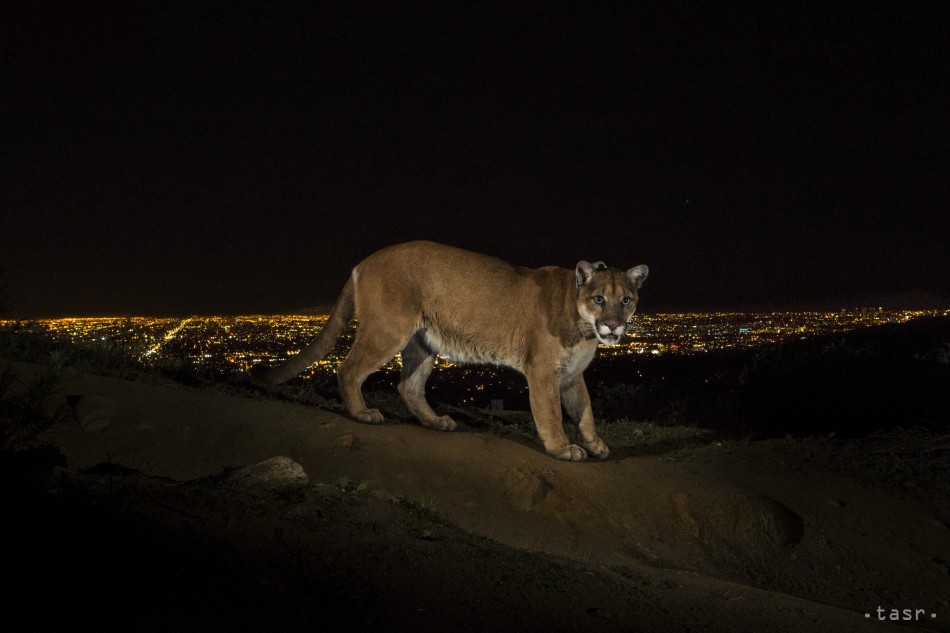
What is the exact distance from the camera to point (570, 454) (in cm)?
868

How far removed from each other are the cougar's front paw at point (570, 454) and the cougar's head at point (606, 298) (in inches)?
50.3

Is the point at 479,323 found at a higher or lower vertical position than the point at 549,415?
higher

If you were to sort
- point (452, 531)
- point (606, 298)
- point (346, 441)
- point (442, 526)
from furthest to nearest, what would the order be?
point (606, 298) < point (346, 441) < point (442, 526) < point (452, 531)

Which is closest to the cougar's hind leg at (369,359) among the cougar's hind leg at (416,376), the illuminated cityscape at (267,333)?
the cougar's hind leg at (416,376)

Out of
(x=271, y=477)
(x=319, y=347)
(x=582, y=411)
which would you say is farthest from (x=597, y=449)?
(x=271, y=477)

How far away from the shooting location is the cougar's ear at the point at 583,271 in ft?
28.4

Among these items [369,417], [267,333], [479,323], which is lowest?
[267,333]

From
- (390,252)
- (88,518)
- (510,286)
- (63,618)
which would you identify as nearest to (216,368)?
(390,252)

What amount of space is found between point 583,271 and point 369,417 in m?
3.08

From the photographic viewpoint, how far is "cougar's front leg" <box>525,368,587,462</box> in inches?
345

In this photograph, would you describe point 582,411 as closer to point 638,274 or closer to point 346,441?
point 638,274

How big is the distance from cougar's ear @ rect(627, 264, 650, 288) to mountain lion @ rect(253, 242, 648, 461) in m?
0.01

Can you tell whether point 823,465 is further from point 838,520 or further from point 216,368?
point 216,368

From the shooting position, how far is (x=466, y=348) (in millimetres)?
9500
